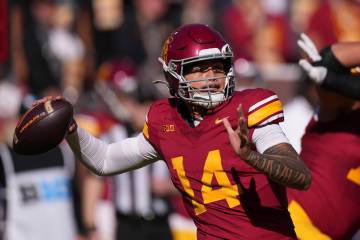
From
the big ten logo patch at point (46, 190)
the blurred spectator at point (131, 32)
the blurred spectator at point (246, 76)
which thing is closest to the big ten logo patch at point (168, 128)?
the big ten logo patch at point (46, 190)

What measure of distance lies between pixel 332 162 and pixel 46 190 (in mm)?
2693

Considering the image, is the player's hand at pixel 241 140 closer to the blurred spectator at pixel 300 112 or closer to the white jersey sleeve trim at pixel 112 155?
the white jersey sleeve trim at pixel 112 155

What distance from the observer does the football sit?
15.4 feet

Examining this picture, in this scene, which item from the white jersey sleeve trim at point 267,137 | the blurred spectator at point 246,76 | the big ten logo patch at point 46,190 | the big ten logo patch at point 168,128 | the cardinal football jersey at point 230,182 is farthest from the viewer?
the blurred spectator at point 246,76

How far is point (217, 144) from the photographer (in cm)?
444

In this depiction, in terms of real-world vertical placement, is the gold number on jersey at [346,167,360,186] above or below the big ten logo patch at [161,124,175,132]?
below

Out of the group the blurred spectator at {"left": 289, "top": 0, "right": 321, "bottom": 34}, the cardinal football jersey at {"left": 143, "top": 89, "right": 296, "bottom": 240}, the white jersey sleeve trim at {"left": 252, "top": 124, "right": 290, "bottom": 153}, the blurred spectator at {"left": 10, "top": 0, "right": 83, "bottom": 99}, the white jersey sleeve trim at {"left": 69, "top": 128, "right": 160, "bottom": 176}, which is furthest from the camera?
the blurred spectator at {"left": 289, "top": 0, "right": 321, "bottom": 34}

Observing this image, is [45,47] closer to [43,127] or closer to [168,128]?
[43,127]

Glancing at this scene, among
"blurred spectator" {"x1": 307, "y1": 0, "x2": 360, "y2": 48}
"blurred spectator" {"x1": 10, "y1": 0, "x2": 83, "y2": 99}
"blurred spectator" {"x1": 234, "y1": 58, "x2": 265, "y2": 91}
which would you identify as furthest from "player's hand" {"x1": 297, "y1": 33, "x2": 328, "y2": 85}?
"blurred spectator" {"x1": 10, "y1": 0, "x2": 83, "y2": 99}

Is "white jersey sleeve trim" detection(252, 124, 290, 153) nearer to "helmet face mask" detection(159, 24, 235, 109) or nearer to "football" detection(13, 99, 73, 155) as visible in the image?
"helmet face mask" detection(159, 24, 235, 109)

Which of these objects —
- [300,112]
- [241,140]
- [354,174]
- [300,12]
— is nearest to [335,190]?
[354,174]

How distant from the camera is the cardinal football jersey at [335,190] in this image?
5.26 metres

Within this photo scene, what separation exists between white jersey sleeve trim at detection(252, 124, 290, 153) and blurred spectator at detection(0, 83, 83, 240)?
10.1ft

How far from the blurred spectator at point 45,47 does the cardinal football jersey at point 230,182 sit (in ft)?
18.6
